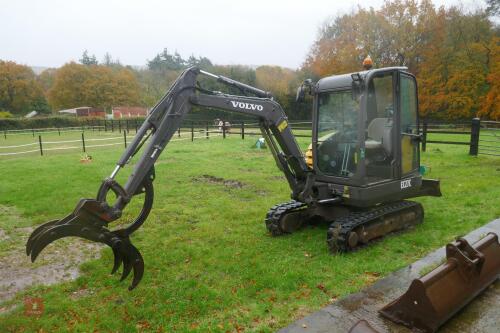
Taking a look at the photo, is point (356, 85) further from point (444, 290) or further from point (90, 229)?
point (90, 229)

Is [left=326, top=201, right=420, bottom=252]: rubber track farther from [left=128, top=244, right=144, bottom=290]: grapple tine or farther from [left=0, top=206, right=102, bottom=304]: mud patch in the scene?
[left=0, top=206, right=102, bottom=304]: mud patch

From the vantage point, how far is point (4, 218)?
24.1 feet

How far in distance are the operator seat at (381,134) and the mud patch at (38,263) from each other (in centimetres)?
436

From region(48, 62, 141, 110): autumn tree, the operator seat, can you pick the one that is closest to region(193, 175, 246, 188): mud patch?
the operator seat

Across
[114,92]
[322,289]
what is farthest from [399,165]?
[114,92]

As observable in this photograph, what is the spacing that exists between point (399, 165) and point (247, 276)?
2.87 metres

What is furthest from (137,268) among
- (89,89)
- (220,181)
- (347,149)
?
(89,89)

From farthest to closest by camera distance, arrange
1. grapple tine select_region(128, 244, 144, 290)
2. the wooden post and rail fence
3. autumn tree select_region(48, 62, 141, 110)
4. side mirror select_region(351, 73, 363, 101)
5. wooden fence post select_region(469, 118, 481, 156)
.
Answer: autumn tree select_region(48, 62, 141, 110) < the wooden post and rail fence < wooden fence post select_region(469, 118, 481, 156) < side mirror select_region(351, 73, 363, 101) < grapple tine select_region(128, 244, 144, 290)

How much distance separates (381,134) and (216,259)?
9.84ft

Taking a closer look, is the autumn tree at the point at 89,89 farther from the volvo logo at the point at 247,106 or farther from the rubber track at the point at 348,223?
the rubber track at the point at 348,223

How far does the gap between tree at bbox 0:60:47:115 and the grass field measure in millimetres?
60201

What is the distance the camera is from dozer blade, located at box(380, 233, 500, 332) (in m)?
3.35

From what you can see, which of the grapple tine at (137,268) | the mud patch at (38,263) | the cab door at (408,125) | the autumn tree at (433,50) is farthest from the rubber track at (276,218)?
the autumn tree at (433,50)

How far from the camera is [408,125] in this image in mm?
5996
